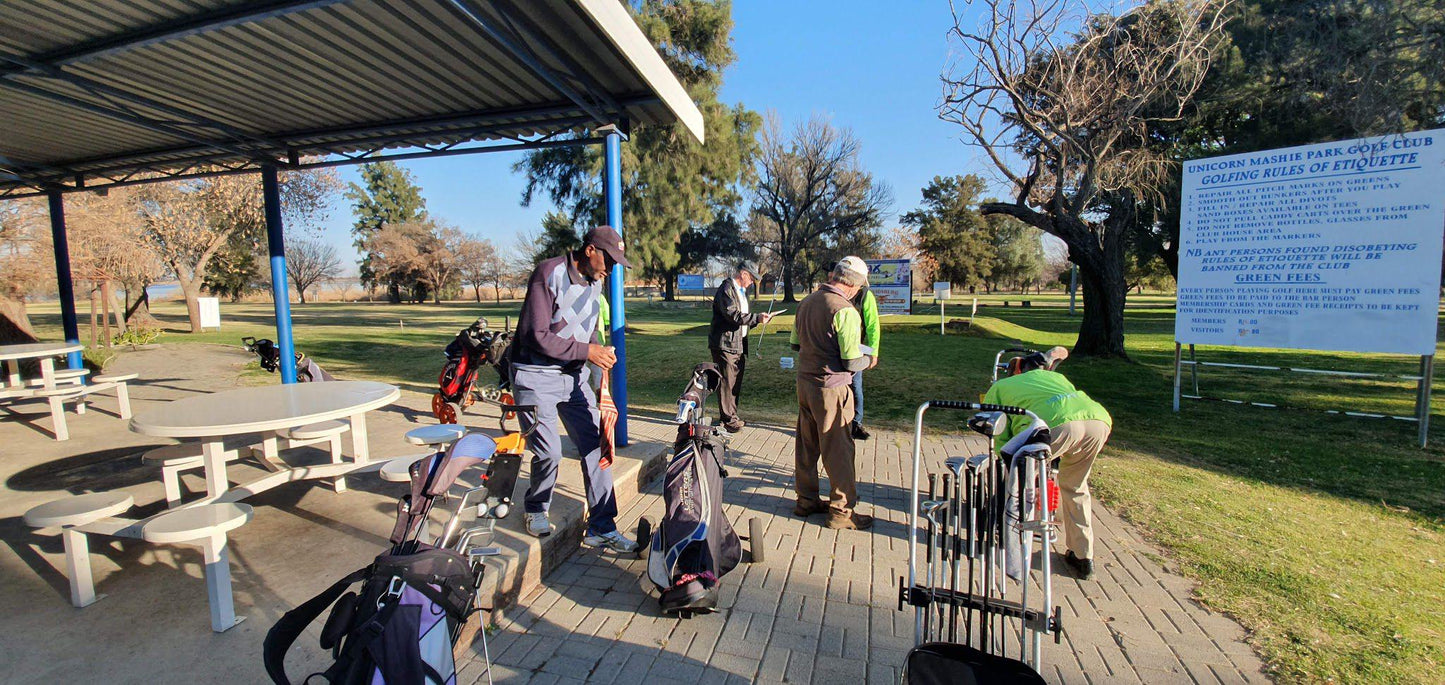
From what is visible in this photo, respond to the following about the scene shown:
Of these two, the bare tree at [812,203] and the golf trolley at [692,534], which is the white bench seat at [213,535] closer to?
the golf trolley at [692,534]

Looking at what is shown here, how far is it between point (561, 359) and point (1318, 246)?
28.7 ft

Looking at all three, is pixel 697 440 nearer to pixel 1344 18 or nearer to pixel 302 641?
pixel 302 641

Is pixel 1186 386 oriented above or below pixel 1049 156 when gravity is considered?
below

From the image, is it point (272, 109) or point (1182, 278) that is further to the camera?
point (1182, 278)

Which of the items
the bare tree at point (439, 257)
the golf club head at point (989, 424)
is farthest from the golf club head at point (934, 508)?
the bare tree at point (439, 257)

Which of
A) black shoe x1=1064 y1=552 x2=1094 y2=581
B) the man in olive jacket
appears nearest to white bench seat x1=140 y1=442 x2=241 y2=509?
the man in olive jacket

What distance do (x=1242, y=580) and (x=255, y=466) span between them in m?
6.79

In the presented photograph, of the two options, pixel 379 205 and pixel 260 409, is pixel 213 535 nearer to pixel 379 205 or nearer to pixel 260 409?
pixel 260 409

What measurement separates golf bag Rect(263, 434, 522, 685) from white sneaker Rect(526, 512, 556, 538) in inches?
51.0

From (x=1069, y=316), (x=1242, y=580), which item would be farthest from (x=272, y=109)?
(x=1069, y=316)

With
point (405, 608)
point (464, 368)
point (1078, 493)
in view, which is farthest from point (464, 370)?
point (1078, 493)

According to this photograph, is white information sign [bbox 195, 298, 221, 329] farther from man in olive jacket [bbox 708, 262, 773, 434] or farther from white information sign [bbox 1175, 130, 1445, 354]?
white information sign [bbox 1175, 130, 1445, 354]

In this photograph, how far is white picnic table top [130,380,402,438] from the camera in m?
2.86

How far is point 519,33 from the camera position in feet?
11.9
